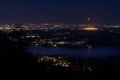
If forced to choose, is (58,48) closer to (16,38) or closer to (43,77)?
(16,38)

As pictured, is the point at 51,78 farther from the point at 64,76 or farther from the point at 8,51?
the point at 8,51

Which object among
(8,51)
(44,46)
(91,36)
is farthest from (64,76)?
(91,36)

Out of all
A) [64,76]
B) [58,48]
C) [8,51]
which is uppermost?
[8,51]

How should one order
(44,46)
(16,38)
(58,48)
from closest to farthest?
(16,38) → (44,46) → (58,48)

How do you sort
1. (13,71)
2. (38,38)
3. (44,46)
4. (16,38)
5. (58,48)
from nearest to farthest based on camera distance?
(13,71), (16,38), (38,38), (44,46), (58,48)

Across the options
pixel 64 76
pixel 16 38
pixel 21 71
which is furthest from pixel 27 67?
pixel 16 38

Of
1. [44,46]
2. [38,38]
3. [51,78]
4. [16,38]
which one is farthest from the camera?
[44,46]

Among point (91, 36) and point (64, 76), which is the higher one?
point (64, 76)

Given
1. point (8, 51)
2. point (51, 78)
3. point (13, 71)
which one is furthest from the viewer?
point (8, 51)

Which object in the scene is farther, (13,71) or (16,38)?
(16,38)
